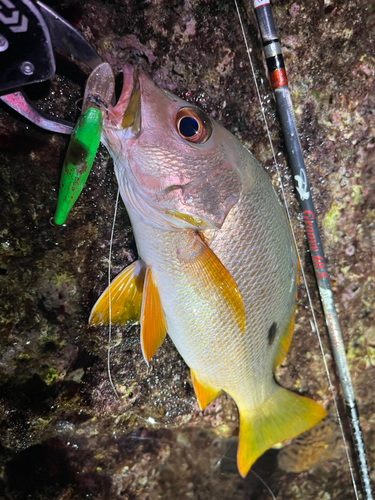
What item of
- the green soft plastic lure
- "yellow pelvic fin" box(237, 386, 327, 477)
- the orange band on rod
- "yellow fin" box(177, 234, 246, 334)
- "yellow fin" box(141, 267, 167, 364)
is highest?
the orange band on rod

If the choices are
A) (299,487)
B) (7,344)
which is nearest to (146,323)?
(7,344)

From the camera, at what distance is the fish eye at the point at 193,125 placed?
120cm

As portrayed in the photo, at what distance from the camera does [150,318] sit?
4.75 ft

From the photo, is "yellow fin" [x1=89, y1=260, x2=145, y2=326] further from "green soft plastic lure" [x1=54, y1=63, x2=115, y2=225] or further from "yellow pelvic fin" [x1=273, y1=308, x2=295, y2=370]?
"yellow pelvic fin" [x1=273, y1=308, x2=295, y2=370]

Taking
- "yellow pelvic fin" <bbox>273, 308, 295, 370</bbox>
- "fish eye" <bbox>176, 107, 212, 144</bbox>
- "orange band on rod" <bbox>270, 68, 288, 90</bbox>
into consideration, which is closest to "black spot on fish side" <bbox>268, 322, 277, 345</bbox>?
"yellow pelvic fin" <bbox>273, 308, 295, 370</bbox>

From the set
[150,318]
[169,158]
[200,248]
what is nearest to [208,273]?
[200,248]

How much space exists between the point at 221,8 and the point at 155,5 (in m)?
0.34

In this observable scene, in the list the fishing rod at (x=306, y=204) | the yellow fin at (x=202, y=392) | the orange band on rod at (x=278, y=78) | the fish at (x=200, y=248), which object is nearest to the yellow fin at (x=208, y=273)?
the fish at (x=200, y=248)

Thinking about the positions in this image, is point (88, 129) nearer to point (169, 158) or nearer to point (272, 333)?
point (169, 158)

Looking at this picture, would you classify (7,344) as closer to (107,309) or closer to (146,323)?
(107,309)

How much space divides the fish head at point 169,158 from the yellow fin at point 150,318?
1.03 ft

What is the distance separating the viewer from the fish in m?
1.16

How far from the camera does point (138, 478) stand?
1916 mm

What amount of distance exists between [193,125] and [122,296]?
0.88m
